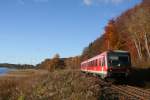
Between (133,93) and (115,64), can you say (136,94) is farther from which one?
(115,64)

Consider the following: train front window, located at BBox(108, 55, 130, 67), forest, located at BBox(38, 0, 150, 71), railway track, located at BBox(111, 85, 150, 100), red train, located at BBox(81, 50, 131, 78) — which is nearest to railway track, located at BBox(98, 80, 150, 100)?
railway track, located at BBox(111, 85, 150, 100)

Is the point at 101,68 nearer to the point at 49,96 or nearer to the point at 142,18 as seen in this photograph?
the point at 49,96

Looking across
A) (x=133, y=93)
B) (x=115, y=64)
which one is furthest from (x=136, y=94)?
(x=115, y=64)

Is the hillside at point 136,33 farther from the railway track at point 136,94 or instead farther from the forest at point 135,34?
the railway track at point 136,94

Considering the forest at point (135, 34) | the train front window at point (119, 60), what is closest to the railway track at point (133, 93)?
the train front window at point (119, 60)

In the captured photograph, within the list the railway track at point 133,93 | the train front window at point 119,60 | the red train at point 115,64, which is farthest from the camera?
the train front window at point 119,60

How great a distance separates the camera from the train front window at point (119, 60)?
24.4m

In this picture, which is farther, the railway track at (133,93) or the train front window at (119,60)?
the train front window at (119,60)

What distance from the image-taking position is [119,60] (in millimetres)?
24562

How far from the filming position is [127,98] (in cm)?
1474

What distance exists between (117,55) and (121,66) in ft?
3.48

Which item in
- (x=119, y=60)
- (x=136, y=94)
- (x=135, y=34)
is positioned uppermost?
(x=135, y=34)

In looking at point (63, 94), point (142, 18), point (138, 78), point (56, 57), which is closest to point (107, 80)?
point (138, 78)

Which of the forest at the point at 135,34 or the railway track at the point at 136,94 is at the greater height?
the forest at the point at 135,34
